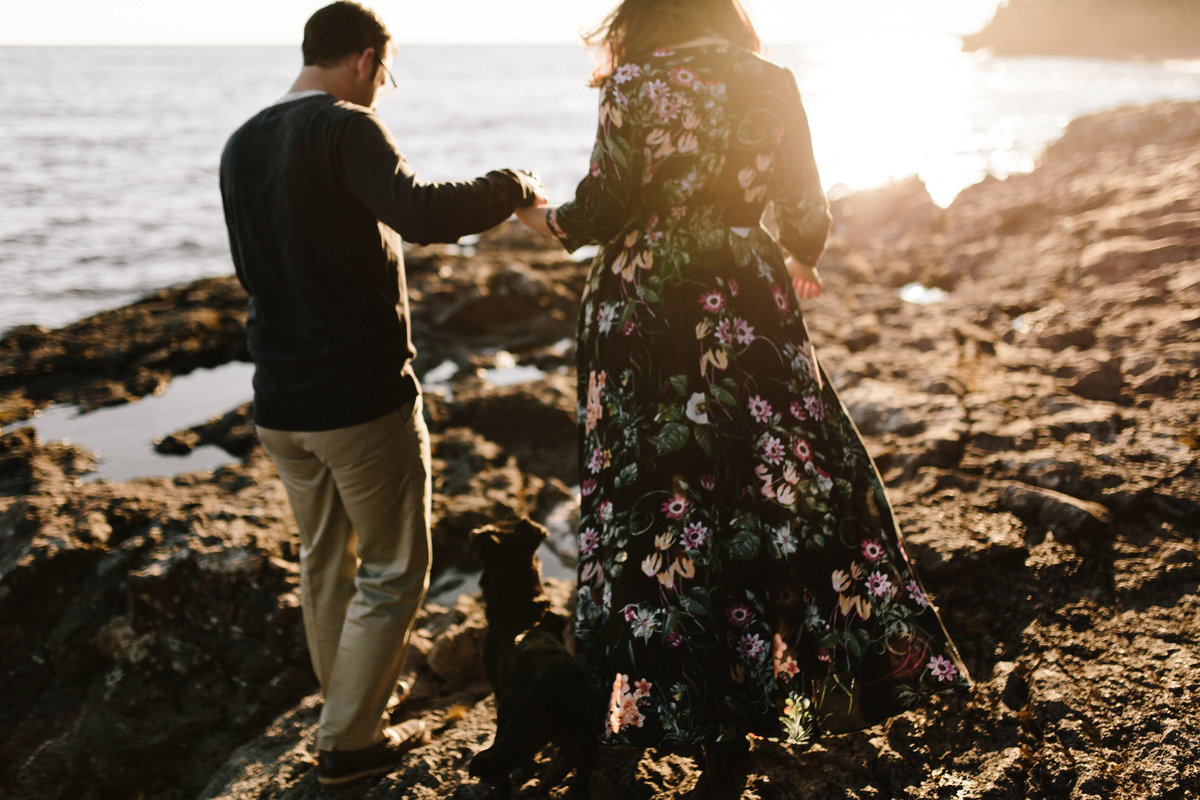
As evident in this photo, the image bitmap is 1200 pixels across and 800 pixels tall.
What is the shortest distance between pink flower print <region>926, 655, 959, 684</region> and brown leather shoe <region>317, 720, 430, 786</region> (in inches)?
64.6

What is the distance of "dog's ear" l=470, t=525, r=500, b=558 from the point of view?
7.96ft

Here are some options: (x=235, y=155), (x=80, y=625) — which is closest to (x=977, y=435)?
(x=235, y=155)

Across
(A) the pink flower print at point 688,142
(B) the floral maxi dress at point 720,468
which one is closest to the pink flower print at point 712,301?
(B) the floral maxi dress at point 720,468

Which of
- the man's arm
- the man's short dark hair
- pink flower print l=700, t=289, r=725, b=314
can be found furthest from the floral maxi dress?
the man's short dark hair

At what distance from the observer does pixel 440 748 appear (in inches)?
96.6

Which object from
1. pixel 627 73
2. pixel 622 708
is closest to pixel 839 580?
pixel 622 708

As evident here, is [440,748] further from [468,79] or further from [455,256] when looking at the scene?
[468,79]

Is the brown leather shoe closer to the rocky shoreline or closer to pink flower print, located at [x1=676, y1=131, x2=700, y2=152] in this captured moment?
the rocky shoreline

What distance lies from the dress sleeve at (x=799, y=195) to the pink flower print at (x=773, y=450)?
2.01 ft

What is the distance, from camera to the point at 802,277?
237 cm

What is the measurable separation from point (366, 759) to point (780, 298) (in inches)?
75.0

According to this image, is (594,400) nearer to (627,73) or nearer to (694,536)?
(694,536)

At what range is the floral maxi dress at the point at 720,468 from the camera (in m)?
1.99

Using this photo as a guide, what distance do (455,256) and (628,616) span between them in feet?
28.3
